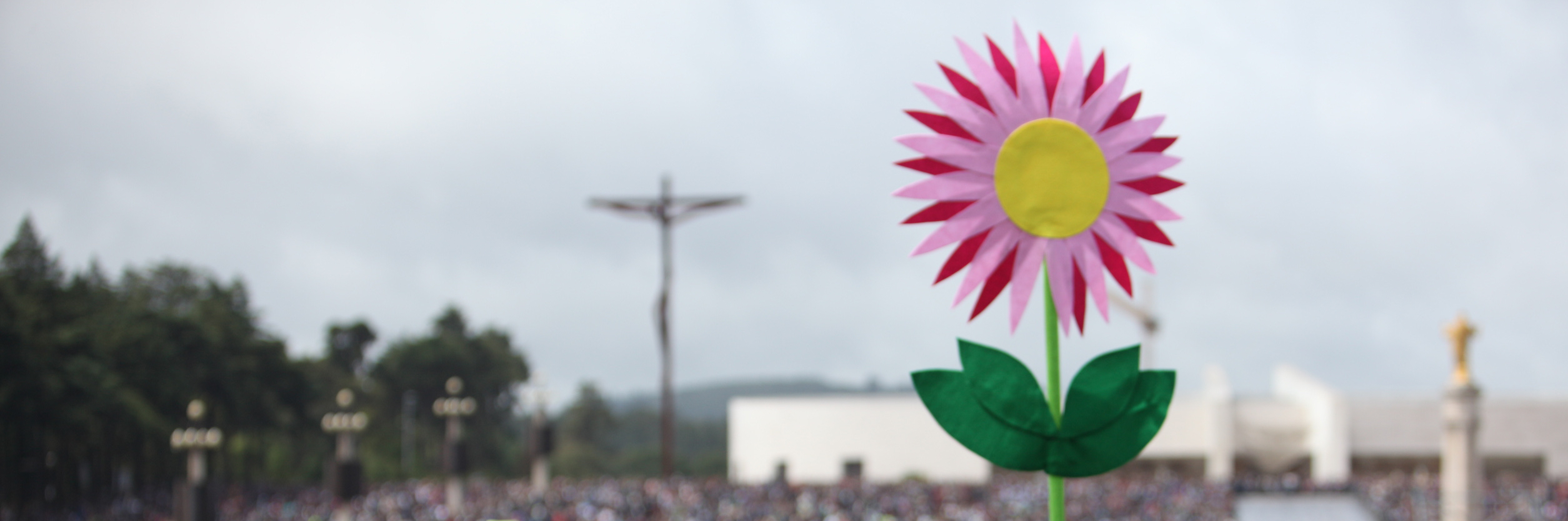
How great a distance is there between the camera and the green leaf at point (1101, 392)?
716 cm

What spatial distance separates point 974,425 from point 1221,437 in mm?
42519

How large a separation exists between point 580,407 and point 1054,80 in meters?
91.0

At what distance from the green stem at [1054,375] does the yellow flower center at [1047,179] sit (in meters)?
0.29

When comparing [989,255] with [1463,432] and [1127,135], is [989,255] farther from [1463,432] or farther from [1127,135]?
[1463,432]

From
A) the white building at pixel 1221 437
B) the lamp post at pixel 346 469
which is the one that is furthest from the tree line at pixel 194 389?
the white building at pixel 1221 437

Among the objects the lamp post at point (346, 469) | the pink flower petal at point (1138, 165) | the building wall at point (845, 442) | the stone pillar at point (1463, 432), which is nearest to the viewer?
the pink flower petal at point (1138, 165)

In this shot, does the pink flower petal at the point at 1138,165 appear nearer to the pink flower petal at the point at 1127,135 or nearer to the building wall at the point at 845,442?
the pink flower petal at the point at 1127,135

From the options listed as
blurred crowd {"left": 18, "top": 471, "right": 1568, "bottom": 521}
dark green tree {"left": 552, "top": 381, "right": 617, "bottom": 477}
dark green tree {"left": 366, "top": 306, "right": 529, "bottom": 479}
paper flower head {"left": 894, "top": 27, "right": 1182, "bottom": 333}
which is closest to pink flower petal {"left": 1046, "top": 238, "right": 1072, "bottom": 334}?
paper flower head {"left": 894, "top": 27, "right": 1182, "bottom": 333}

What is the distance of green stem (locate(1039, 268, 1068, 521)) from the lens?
7199 millimetres

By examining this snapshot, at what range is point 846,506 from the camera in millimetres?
27875

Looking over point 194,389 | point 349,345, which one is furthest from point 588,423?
point 194,389

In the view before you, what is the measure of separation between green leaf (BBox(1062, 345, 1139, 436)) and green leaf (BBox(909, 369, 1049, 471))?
0.23m

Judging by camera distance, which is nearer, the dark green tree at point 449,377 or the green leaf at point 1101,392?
the green leaf at point 1101,392

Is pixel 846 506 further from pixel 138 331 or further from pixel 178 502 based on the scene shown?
pixel 138 331
